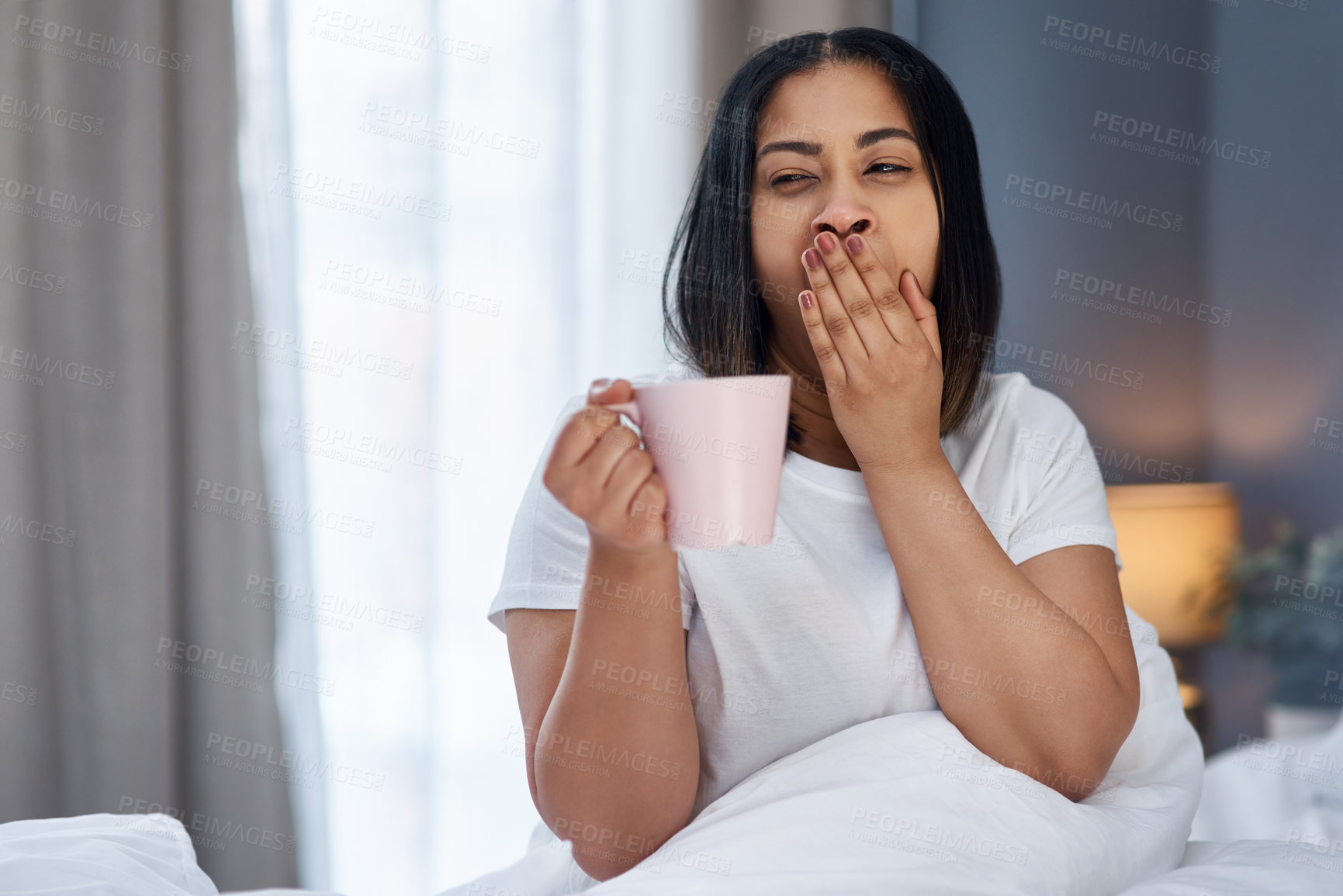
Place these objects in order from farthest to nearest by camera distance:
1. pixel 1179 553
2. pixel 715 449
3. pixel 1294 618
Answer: pixel 1179 553, pixel 1294 618, pixel 715 449

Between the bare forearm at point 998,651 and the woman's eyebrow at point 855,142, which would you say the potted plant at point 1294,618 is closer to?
the bare forearm at point 998,651

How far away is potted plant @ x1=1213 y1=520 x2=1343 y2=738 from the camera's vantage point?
160 centimetres

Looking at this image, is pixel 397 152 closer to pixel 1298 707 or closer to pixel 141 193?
pixel 141 193

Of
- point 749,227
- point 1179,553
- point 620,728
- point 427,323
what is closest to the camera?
point 620,728

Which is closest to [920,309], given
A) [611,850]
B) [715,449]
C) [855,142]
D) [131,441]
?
[855,142]

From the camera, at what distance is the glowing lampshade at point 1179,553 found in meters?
1.73

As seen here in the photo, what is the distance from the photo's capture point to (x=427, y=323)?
6.66 feet

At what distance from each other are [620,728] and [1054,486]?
0.48m

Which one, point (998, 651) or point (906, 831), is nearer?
point (906, 831)

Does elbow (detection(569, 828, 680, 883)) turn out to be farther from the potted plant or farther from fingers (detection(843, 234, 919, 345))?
the potted plant

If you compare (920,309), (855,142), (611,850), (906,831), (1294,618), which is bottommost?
(1294,618)

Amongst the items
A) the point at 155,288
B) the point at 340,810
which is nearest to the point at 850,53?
the point at 155,288

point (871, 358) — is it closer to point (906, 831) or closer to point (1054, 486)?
point (1054, 486)

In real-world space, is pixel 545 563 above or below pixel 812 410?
below
